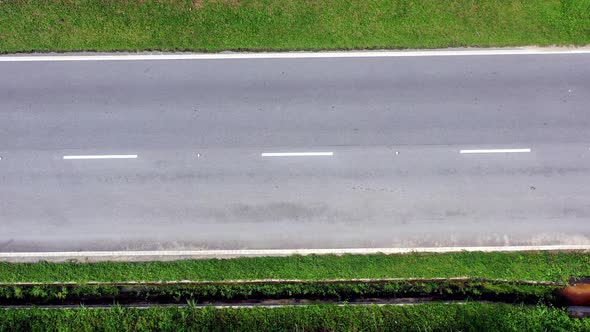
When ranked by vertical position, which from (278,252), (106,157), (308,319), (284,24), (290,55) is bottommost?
(308,319)

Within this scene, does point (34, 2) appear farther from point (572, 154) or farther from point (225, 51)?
point (572, 154)

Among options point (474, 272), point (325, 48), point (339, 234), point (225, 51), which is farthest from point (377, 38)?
point (474, 272)

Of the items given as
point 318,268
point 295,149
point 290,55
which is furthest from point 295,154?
point 318,268

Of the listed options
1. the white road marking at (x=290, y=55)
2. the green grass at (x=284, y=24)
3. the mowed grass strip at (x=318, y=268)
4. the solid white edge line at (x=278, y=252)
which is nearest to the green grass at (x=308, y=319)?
the mowed grass strip at (x=318, y=268)

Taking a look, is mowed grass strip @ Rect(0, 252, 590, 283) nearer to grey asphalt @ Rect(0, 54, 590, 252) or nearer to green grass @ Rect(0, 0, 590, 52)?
grey asphalt @ Rect(0, 54, 590, 252)

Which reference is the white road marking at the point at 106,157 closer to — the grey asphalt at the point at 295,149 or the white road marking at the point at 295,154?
the grey asphalt at the point at 295,149

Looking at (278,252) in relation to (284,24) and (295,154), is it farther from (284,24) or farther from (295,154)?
(284,24)
